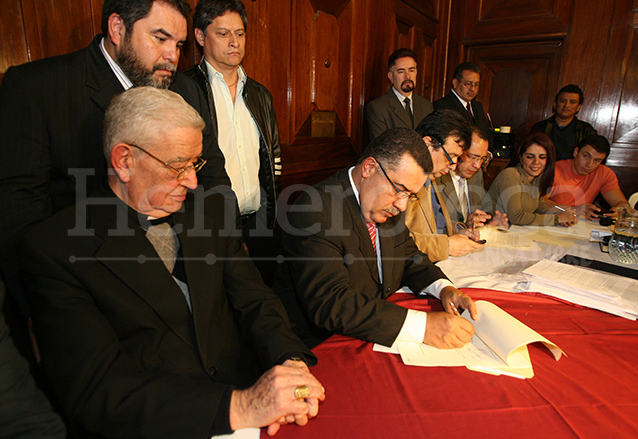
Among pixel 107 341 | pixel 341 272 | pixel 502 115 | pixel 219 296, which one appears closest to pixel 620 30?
pixel 502 115

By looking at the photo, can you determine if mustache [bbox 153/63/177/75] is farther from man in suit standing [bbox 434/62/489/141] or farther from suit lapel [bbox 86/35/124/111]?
man in suit standing [bbox 434/62/489/141]

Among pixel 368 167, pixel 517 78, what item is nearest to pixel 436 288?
pixel 368 167

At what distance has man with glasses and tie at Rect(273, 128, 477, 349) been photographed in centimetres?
125

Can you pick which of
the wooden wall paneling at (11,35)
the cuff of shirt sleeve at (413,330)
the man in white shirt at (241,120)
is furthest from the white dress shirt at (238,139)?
the cuff of shirt sleeve at (413,330)

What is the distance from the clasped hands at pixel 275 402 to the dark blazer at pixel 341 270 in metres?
0.32

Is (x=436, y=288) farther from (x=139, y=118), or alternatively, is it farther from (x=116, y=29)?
(x=116, y=29)

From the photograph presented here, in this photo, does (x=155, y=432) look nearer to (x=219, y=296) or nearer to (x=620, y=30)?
(x=219, y=296)

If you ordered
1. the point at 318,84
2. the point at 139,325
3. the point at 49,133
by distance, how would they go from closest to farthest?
the point at 139,325 < the point at 49,133 < the point at 318,84

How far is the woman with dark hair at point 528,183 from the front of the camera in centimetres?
286

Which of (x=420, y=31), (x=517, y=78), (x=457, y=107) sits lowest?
(x=457, y=107)

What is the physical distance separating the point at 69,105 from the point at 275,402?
130 centimetres

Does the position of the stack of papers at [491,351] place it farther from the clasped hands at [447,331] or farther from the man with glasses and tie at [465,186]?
the man with glasses and tie at [465,186]

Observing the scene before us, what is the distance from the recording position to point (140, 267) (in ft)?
3.61

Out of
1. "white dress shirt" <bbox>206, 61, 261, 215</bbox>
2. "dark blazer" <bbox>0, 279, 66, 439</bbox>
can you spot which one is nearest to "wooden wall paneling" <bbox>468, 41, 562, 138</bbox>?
"white dress shirt" <bbox>206, 61, 261, 215</bbox>
